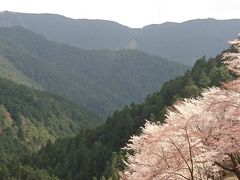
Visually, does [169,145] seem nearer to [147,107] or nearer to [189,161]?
[189,161]

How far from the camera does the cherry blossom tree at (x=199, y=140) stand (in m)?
30.9

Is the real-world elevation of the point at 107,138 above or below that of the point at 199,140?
below

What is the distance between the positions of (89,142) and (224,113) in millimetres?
133038

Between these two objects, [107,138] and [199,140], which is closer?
[199,140]

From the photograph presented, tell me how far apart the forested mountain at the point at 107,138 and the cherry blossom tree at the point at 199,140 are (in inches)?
3461

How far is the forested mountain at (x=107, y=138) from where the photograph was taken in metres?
141

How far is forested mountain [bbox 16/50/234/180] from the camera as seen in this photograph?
463ft

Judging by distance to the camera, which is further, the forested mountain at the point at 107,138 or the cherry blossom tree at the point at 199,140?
the forested mountain at the point at 107,138

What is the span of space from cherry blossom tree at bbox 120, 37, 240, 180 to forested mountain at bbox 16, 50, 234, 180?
87.9 m

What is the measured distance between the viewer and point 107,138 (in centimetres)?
15750

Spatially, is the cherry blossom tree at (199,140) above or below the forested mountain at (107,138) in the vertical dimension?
above

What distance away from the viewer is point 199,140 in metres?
36.0

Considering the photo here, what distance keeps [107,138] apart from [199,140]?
122m

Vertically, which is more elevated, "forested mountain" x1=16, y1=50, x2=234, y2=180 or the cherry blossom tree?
the cherry blossom tree
